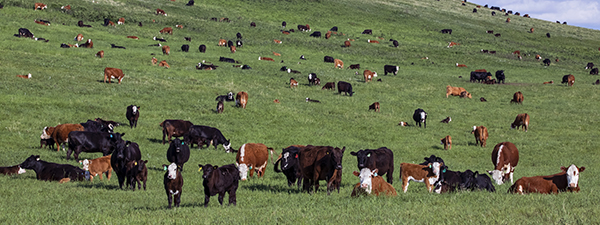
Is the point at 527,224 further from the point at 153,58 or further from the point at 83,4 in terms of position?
the point at 83,4

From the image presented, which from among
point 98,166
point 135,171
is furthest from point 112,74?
point 135,171

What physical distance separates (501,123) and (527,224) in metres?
27.6

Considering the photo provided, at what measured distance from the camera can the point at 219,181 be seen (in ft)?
38.8

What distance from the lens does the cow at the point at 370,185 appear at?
12.2 metres

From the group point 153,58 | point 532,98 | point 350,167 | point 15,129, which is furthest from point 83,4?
point 350,167

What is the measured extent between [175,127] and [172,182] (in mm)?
13147

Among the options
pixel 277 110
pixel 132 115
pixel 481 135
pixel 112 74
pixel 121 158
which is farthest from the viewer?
pixel 112 74

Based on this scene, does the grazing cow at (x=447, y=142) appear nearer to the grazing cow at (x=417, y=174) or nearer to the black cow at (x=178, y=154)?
the grazing cow at (x=417, y=174)

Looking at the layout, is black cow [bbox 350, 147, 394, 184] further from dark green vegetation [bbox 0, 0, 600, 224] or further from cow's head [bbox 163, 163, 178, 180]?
cow's head [bbox 163, 163, 178, 180]

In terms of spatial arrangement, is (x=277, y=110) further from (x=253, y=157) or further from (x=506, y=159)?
(x=506, y=159)

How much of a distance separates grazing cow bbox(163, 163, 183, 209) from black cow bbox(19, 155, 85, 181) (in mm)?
5777

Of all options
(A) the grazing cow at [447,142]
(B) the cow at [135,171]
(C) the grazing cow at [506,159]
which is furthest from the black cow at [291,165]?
(A) the grazing cow at [447,142]

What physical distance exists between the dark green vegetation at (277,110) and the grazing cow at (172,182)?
1.46 feet

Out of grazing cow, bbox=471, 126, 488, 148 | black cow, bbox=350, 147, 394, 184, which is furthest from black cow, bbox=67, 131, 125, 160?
grazing cow, bbox=471, 126, 488, 148
